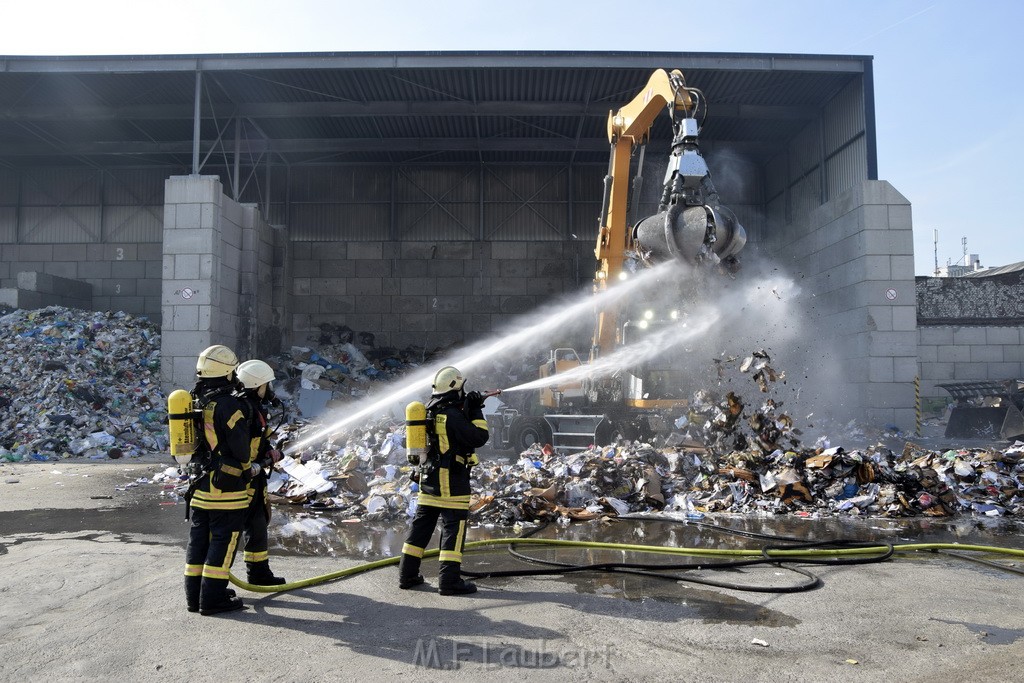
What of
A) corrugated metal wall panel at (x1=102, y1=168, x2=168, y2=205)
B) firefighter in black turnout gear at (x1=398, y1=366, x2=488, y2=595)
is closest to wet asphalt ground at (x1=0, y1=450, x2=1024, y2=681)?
firefighter in black turnout gear at (x1=398, y1=366, x2=488, y2=595)

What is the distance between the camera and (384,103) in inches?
742

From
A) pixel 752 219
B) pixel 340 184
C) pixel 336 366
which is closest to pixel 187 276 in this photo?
pixel 336 366

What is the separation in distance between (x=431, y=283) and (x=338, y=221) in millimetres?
3697

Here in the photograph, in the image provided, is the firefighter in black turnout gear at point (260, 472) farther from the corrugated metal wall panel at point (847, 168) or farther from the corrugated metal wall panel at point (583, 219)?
the corrugated metal wall panel at point (583, 219)

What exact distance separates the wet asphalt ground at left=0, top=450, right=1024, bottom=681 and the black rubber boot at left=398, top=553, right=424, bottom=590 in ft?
0.36

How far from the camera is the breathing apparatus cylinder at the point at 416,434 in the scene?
16.6 feet

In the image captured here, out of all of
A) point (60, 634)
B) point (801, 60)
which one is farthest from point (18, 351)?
point (801, 60)

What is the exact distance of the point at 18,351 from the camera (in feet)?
53.7

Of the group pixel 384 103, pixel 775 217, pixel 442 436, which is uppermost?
pixel 384 103

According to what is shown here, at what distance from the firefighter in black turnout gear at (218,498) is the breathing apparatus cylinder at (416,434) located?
1.07 m

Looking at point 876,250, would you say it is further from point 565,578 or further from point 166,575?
point 166,575

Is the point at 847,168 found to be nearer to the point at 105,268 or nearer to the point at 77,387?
the point at 77,387

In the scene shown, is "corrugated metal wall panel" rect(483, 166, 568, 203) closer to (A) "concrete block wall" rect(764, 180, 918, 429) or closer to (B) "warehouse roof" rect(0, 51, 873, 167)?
(B) "warehouse roof" rect(0, 51, 873, 167)

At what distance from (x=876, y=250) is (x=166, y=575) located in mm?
15228
